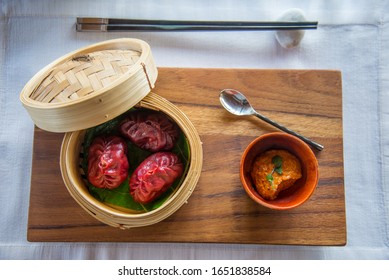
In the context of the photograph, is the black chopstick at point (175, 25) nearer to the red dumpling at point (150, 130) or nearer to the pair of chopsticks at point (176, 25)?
the pair of chopsticks at point (176, 25)

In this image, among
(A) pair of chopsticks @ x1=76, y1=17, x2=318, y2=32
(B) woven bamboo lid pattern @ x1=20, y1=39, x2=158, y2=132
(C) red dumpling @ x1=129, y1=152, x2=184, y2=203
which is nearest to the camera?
(B) woven bamboo lid pattern @ x1=20, y1=39, x2=158, y2=132

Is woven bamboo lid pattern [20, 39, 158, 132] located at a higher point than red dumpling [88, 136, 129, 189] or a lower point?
higher

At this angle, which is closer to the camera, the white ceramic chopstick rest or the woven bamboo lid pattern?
the woven bamboo lid pattern

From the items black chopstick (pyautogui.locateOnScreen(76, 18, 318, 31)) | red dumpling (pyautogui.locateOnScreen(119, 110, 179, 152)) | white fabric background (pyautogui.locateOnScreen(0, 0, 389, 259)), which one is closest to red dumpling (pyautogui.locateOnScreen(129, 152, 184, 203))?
red dumpling (pyautogui.locateOnScreen(119, 110, 179, 152))

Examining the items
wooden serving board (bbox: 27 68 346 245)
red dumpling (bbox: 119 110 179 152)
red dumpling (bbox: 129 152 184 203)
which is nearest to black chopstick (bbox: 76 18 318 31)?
wooden serving board (bbox: 27 68 346 245)

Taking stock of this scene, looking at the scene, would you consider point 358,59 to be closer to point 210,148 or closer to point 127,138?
point 210,148

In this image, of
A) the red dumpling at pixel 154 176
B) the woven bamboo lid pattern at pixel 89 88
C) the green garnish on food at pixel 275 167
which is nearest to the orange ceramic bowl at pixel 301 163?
the green garnish on food at pixel 275 167

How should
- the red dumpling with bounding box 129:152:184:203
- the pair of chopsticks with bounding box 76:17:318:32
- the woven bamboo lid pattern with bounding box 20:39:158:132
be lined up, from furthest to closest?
1. the pair of chopsticks with bounding box 76:17:318:32
2. the red dumpling with bounding box 129:152:184:203
3. the woven bamboo lid pattern with bounding box 20:39:158:132

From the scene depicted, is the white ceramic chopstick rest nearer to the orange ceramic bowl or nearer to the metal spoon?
the metal spoon
